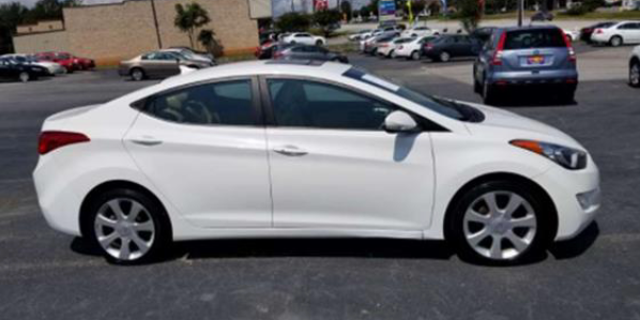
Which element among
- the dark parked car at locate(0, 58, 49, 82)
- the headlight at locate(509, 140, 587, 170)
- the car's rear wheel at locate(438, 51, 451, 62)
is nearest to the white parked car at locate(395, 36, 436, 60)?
the car's rear wheel at locate(438, 51, 451, 62)

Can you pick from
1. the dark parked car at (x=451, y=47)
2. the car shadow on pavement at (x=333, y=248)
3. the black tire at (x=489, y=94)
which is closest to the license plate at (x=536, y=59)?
the black tire at (x=489, y=94)

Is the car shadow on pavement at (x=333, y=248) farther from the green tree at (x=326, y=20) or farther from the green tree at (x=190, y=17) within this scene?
the green tree at (x=326, y=20)

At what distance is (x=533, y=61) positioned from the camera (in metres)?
11.4

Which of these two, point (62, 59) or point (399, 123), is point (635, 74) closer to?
point (399, 123)

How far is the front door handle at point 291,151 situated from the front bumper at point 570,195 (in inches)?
65.6

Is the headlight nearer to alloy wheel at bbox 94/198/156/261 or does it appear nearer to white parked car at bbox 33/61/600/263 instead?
white parked car at bbox 33/61/600/263

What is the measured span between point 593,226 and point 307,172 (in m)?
2.62

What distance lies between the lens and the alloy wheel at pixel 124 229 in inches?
174

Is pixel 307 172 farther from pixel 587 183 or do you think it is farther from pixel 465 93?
pixel 465 93

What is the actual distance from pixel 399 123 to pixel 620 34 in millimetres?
36070

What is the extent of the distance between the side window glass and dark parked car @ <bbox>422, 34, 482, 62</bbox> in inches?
1105

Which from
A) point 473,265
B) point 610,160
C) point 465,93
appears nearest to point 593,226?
point 473,265

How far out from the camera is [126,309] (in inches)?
151

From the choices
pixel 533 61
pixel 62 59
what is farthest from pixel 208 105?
pixel 62 59
